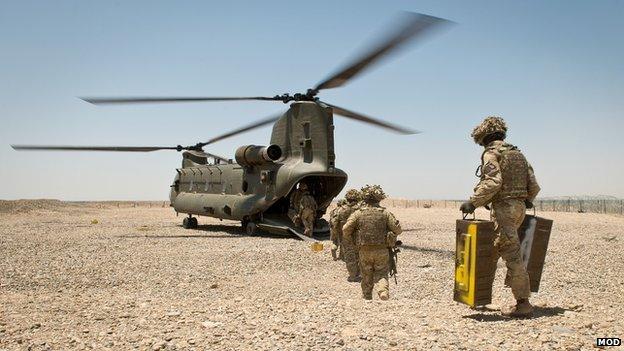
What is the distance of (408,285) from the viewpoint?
7867 millimetres

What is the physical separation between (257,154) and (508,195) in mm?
10862

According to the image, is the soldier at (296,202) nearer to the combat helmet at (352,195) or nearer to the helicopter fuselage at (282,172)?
the helicopter fuselage at (282,172)

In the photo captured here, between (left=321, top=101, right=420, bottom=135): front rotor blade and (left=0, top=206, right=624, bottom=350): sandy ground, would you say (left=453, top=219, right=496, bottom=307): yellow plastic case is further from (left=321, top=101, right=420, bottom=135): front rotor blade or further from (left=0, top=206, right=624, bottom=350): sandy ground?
(left=321, top=101, right=420, bottom=135): front rotor blade

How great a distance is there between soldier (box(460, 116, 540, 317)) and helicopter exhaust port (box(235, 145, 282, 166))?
10107mm

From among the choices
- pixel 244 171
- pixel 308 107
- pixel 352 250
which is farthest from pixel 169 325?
pixel 244 171

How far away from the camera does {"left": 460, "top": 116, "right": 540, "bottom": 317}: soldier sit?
5.07m

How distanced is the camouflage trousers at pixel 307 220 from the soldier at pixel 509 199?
9247 mm

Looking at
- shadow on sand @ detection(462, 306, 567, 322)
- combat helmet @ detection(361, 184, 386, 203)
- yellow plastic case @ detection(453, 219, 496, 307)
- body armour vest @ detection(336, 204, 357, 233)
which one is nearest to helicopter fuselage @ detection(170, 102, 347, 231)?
body armour vest @ detection(336, 204, 357, 233)

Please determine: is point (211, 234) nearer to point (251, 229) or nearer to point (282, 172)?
point (251, 229)

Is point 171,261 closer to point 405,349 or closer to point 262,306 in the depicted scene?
point 262,306

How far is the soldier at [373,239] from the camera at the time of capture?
670 cm

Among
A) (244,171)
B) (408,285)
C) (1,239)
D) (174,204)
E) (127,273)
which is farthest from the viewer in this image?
(174,204)

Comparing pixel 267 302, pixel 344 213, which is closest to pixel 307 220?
pixel 344 213

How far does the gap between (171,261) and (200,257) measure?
2.41 feet
